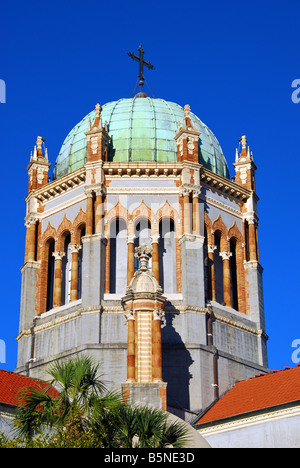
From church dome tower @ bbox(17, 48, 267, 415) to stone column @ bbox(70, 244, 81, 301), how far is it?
0.19 ft

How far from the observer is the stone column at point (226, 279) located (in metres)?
45.0

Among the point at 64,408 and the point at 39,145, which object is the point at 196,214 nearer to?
the point at 39,145

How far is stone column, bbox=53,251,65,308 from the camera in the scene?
4472cm

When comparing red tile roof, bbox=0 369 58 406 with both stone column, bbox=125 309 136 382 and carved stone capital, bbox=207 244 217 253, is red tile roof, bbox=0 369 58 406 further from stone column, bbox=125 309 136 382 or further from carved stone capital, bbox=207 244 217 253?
carved stone capital, bbox=207 244 217 253

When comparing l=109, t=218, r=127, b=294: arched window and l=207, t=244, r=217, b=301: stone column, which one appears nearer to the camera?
l=109, t=218, r=127, b=294: arched window

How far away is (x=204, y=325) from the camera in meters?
41.9

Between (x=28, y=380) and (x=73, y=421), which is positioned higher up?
(x=28, y=380)

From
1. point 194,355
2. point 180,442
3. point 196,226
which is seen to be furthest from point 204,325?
point 180,442

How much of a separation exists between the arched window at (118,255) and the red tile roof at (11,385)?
255 inches

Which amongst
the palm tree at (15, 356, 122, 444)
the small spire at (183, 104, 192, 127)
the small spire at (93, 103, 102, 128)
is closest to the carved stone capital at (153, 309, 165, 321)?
the palm tree at (15, 356, 122, 444)

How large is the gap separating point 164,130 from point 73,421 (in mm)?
22875

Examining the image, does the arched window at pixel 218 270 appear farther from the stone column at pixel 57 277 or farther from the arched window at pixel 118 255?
the stone column at pixel 57 277

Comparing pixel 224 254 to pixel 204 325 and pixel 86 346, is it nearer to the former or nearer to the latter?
pixel 204 325

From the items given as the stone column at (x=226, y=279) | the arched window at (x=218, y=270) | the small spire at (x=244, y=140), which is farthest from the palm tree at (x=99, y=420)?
the small spire at (x=244, y=140)
